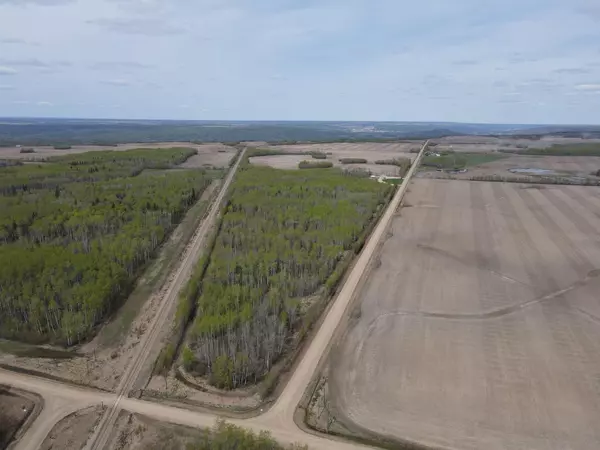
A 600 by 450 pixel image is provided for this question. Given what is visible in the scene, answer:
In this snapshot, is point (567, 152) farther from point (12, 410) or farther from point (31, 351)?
point (12, 410)

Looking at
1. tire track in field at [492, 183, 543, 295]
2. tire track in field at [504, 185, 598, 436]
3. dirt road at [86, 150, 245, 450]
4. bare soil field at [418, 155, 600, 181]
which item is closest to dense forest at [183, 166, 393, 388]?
dirt road at [86, 150, 245, 450]

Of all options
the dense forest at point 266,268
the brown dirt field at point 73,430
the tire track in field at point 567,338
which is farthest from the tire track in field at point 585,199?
the brown dirt field at point 73,430

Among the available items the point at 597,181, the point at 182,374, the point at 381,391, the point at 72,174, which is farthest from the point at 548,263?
the point at 72,174

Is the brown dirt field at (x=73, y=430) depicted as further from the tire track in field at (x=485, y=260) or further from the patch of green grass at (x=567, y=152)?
the patch of green grass at (x=567, y=152)

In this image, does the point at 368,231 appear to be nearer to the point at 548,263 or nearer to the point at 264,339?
the point at 548,263

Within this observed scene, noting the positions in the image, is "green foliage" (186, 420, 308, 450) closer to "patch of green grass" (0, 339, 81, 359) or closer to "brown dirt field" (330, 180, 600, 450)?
"brown dirt field" (330, 180, 600, 450)

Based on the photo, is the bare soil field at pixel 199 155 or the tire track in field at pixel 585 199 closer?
the tire track in field at pixel 585 199
